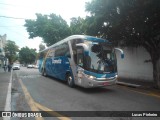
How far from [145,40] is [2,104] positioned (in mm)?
9812

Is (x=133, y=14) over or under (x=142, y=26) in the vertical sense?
over

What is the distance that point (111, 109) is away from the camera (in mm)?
7266

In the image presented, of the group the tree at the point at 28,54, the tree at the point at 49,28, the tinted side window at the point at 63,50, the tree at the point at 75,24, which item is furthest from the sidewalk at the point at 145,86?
the tree at the point at 28,54

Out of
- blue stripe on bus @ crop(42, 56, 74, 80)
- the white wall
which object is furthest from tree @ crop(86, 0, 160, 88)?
blue stripe on bus @ crop(42, 56, 74, 80)

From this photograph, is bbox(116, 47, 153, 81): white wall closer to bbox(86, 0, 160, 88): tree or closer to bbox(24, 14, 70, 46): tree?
bbox(86, 0, 160, 88): tree

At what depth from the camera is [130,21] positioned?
11.1 meters

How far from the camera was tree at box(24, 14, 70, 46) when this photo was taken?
3047 centimetres

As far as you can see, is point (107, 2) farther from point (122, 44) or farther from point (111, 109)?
point (111, 109)

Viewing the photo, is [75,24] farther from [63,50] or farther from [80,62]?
[80,62]

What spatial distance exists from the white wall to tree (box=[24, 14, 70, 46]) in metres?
13.8

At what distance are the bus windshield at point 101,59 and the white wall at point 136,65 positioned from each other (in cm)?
630

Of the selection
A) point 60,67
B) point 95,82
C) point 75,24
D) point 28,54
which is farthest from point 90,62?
point 28,54

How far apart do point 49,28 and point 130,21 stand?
21.0 meters

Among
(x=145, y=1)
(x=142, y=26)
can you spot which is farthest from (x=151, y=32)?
(x=145, y=1)
